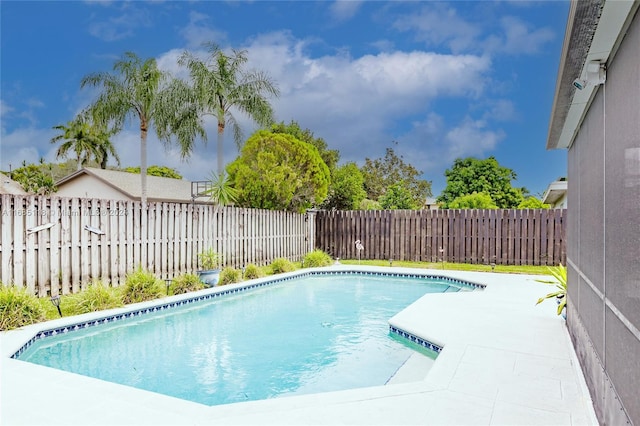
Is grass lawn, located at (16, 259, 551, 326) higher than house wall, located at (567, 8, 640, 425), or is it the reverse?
house wall, located at (567, 8, 640, 425)

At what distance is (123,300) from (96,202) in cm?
185

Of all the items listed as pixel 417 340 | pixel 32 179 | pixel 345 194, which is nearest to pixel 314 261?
pixel 417 340

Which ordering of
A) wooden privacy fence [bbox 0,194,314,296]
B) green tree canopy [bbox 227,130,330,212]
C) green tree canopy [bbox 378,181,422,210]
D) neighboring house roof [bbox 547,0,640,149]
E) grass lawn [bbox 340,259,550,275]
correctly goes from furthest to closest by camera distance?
green tree canopy [bbox 378,181,422,210], green tree canopy [bbox 227,130,330,212], grass lawn [bbox 340,259,550,275], wooden privacy fence [bbox 0,194,314,296], neighboring house roof [bbox 547,0,640,149]

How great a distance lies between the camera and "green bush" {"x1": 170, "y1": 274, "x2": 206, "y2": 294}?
8320 millimetres

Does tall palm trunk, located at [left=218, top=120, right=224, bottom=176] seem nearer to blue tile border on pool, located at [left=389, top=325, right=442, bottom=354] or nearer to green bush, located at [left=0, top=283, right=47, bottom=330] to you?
green bush, located at [left=0, top=283, right=47, bottom=330]

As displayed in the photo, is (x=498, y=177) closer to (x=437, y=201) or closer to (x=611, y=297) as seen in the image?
(x=437, y=201)

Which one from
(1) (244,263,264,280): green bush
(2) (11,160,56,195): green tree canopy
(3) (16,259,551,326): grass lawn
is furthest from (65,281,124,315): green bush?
(2) (11,160,56,195): green tree canopy

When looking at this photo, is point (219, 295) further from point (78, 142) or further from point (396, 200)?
point (78, 142)

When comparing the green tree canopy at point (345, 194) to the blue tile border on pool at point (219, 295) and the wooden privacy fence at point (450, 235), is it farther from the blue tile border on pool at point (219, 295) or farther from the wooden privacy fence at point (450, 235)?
the blue tile border on pool at point (219, 295)

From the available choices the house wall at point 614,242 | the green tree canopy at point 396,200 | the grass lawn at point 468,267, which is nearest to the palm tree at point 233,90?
the grass lawn at point 468,267

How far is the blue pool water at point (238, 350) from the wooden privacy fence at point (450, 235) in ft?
22.8

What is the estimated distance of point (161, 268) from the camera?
30.2 ft

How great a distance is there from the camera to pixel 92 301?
6602mm

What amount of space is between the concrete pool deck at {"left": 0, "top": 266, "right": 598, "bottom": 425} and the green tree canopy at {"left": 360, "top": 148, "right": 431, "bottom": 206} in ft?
102
